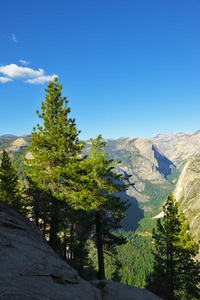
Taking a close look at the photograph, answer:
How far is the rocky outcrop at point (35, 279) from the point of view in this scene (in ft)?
16.9

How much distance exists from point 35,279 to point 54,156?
1054 centimetres

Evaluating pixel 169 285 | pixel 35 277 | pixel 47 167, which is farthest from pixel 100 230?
Answer: pixel 35 277

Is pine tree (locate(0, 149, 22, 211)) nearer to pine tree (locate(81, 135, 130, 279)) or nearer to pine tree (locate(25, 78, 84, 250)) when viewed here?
pine tree (locate(25, 78, 84, 250))

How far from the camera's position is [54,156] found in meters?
15.7

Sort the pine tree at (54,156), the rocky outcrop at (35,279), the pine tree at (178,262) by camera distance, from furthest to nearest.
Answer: the pine tree at (178,262) < the pine tree at (54,156) < the rocky outcrop at (35,279)

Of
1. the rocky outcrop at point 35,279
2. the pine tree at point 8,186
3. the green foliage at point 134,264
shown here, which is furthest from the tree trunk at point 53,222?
the green foliage at point 134,264

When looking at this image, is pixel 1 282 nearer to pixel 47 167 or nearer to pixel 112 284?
pixel 112 284

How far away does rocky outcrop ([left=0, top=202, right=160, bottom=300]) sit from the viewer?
202 inches

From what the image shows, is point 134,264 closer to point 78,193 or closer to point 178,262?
point 178,262

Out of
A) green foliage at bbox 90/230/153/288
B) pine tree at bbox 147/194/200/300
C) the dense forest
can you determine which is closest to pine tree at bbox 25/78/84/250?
the dense forest

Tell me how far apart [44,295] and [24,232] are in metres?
5.83

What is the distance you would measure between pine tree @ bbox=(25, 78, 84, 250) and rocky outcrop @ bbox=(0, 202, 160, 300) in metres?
4.90

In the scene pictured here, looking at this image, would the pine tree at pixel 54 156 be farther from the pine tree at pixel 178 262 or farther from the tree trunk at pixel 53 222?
the pine tree at pixel 178 262

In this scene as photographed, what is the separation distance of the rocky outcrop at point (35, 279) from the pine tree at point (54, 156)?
193 inches
